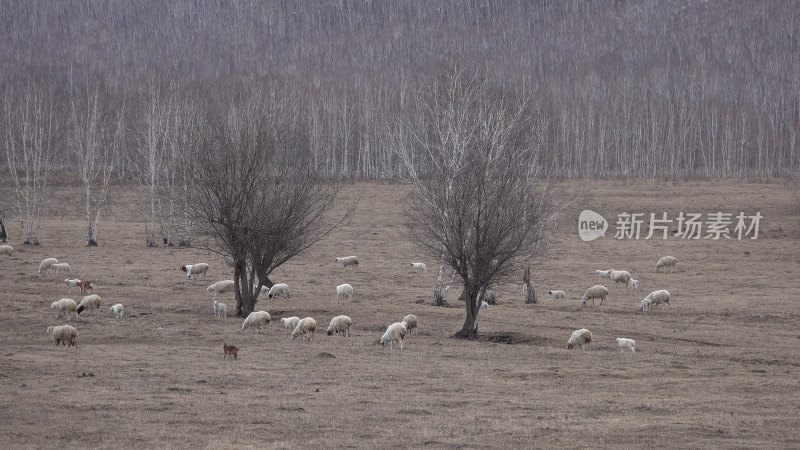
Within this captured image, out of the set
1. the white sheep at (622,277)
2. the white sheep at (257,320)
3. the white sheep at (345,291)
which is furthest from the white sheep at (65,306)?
the white sheep at (622,277)

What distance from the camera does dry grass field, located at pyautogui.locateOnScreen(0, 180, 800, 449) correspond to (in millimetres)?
13961

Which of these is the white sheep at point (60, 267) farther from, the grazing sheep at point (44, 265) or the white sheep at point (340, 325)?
the white sheep at point (340, 325)

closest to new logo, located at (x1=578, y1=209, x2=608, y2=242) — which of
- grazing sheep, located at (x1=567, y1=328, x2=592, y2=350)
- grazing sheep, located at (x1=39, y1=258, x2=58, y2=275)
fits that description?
grazing sheep, located at (x1=39, y1=258, x2=58, y2=275)

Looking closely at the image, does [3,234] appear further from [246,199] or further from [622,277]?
[622,277]

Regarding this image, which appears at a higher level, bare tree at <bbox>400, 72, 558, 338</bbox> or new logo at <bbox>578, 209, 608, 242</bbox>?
bare tree at <bbox>400, 72, 558, 338</bbox>

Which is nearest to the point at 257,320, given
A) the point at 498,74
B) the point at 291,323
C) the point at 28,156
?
the point at 291,323

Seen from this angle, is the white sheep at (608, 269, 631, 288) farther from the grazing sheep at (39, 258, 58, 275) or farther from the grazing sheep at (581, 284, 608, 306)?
the grazing sheep at (39, 258, 58, 275)

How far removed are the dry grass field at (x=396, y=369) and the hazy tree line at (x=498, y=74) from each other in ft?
120

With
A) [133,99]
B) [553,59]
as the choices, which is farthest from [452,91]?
[553,59]

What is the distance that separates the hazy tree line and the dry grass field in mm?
36487

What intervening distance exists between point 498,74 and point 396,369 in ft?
266

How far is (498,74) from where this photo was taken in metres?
98.1

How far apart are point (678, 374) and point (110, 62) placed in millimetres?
149296

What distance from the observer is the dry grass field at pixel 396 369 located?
45.8 feet
